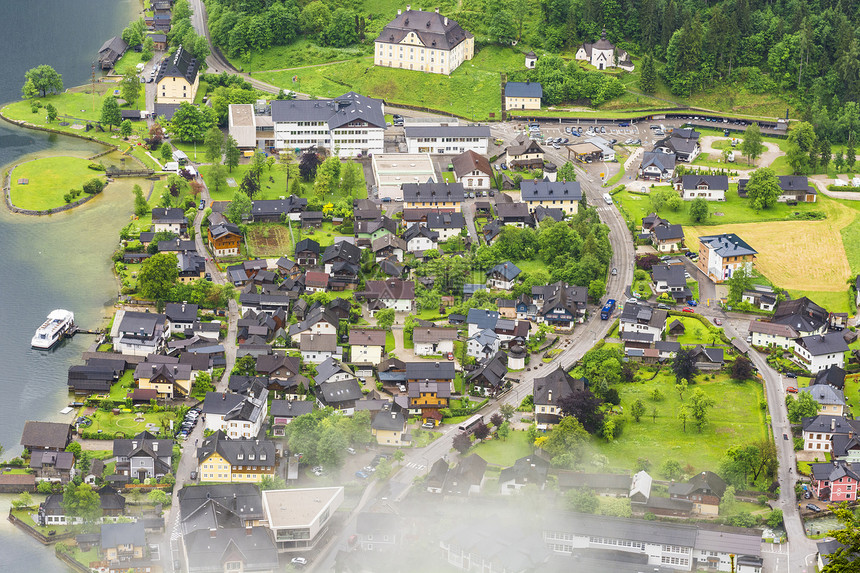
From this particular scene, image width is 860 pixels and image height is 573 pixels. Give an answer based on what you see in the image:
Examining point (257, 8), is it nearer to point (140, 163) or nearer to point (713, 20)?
point (140, 163)

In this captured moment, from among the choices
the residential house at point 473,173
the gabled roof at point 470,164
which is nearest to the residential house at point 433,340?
the residential house at point 473,173

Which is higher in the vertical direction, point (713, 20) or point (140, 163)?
point (713, 20)

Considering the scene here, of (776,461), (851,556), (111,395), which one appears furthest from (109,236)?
(851,556)

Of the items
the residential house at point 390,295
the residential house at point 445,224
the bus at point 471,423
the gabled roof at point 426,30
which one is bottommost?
the bus at point 471,423

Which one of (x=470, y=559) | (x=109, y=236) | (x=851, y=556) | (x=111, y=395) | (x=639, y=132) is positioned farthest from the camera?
(x=639, y=132)

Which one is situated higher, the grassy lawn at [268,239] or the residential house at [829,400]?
the grassy lawn at [268,239]

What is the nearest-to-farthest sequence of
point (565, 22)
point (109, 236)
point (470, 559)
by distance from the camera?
point (470, 559) → point (109, 236) → point (565, 22)

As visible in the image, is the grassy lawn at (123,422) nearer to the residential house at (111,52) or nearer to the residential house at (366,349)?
the residential house at (366,349)
